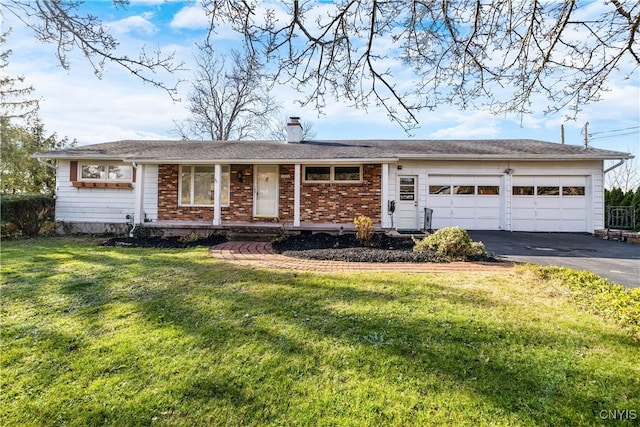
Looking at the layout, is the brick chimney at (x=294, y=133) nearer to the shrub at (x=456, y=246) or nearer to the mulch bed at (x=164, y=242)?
the mulch bed at (x=164, y=242)

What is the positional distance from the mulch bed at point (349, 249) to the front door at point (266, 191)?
7.53 feet

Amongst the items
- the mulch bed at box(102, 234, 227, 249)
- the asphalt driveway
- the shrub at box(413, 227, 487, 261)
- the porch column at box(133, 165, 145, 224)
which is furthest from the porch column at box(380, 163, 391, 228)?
the porch column at box(133, 165, 145, 224)

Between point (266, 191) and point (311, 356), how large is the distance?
908cm

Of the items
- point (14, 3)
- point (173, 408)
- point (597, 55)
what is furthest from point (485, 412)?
point (14, 3)

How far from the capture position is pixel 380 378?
93.2 inches

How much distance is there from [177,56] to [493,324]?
15.1 ft

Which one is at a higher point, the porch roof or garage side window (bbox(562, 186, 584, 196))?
the porch roof

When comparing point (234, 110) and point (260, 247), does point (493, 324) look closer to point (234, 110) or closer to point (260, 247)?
point (260, 247)

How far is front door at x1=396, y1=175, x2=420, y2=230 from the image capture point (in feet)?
38.4

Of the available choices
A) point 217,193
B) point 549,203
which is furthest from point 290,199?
point 549,203

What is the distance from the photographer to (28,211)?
35.2 feet

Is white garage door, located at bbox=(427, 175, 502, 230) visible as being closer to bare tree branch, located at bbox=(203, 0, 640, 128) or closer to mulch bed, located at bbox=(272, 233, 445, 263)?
mulch bed, located at bbox=(272, 233, 445, 263)

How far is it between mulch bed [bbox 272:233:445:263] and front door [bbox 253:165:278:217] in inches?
90.3

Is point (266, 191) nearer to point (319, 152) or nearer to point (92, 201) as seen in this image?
point (319, 152)
